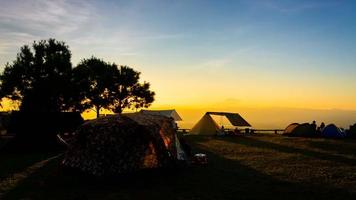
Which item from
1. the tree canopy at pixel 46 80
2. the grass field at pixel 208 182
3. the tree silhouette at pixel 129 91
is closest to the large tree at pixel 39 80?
the tree canopy at pixel 46 80

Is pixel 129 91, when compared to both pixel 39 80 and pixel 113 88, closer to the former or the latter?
pixel 113 88

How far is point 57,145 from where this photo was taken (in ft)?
93.6

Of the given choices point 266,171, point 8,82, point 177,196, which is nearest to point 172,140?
point 266,171

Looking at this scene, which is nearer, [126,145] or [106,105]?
[126,145]

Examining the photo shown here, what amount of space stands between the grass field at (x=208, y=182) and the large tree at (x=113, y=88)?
156 feet

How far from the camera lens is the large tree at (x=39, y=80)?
57.3 m

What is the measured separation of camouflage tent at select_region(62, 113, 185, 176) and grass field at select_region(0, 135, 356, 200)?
0.55 meters

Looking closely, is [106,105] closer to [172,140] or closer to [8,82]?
[8,82]

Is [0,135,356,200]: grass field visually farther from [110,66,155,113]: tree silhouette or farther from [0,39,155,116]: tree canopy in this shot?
[110,66,155,113]: tree silhouette

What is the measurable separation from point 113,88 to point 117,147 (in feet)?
191

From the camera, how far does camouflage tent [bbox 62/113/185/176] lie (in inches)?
634

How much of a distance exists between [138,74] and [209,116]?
107 feet

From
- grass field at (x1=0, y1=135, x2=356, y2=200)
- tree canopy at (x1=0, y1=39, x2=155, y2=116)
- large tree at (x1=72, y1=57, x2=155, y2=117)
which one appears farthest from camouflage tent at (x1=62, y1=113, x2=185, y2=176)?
large tree at (x1=72, y1=57, x2=155, y2=117)

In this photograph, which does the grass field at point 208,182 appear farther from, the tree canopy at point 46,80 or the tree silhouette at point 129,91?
the tree silhouette at point 129,91
